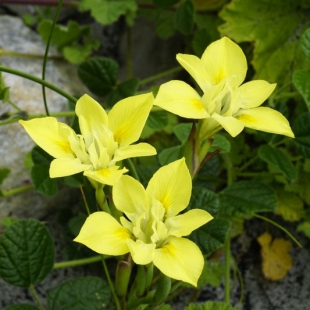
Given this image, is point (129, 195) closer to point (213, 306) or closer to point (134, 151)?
point (134, 151)

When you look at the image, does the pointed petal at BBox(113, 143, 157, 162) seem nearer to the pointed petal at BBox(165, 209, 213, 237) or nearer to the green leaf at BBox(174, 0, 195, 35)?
the pointed petal at BBox(165, 209, 213, 237)

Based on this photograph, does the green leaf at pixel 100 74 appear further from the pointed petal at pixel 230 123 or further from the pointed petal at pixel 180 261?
the pointed petal at pixel 180 261

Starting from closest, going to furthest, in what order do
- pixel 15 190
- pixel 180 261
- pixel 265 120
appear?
1. pixel 180 261
2. pixel 265 120
3. pixel 15 190

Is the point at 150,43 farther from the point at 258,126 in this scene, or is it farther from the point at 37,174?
the point at 258,126

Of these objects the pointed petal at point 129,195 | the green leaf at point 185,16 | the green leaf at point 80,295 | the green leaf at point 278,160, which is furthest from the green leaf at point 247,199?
the green leaf at point 185,16

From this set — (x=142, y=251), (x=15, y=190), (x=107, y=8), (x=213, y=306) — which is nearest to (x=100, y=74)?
(x=107, y=8)

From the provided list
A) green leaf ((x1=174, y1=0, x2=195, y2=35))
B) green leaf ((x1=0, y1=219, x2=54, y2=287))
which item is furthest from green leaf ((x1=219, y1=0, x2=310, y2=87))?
green leaf ((x1=0, y1=219, x2=54, y2=287))

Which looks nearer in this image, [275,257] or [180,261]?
[180,261]

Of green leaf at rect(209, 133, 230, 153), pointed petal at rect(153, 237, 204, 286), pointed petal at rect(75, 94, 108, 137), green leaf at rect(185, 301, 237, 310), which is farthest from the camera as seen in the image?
green leaf at rect(209, 133, 230, 153)
